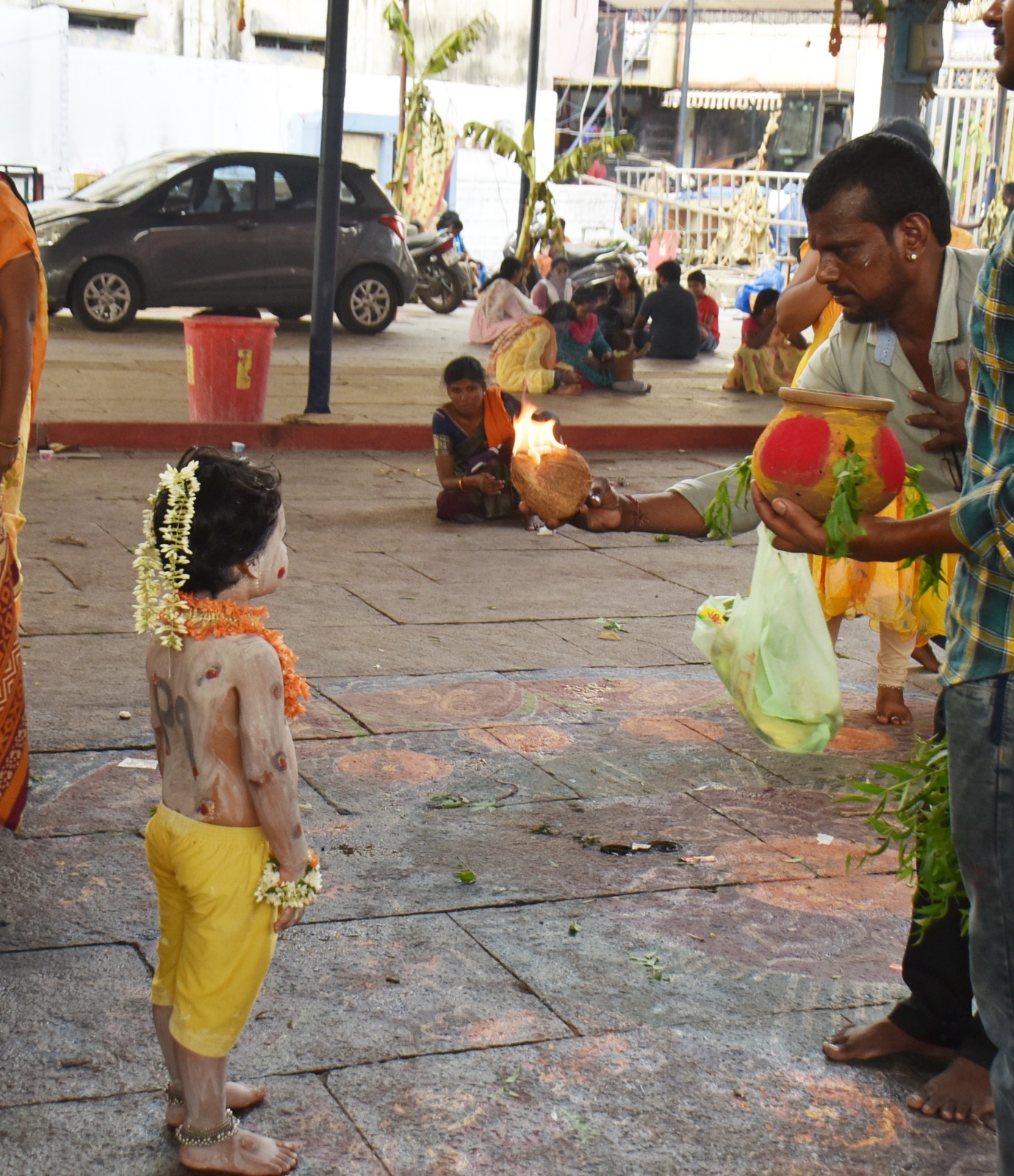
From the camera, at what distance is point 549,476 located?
10.7 feet

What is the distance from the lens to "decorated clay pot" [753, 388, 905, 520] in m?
2.37

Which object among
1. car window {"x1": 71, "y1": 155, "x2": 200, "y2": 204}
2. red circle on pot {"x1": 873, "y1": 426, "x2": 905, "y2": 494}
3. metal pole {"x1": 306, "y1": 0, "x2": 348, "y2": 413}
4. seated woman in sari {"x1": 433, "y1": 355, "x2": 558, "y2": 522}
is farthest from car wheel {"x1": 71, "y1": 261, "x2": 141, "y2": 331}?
red circle on pot {"x1": 873, "y1": 426, "x2": 905, "y2": 494}

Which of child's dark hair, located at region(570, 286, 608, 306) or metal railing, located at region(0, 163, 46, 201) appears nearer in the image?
child's dark hair, located at region(570, 286, 608, 306)

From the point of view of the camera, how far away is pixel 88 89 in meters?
24.8

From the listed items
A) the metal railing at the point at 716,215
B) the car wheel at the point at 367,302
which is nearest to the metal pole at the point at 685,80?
the metal railing at the point at 716,215

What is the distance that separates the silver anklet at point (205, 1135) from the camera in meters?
2.52

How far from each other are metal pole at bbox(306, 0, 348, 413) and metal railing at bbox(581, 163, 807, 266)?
16013mm

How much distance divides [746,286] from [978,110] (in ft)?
22.7

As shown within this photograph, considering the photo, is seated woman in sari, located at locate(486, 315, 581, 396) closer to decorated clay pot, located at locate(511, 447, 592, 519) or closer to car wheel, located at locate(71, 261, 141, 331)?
car wheel, located at locate(71, 261, 141, 331)

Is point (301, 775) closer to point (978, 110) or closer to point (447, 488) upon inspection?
point (447, 488)

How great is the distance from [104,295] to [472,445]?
8.85 meters

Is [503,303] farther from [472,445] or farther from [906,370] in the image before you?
[906,370]

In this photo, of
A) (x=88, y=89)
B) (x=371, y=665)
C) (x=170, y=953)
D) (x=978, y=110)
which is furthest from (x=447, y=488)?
(x=88, y=89)

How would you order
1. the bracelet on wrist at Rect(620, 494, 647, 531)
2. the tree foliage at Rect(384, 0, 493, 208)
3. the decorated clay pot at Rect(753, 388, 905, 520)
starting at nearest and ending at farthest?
the decorated clay pot at Rect(753, 388, 905, 520), the bracelet on wrist at Rect(620, 494, 647, 531), the tree foliage at Rect(384, 0, 493, 208)
